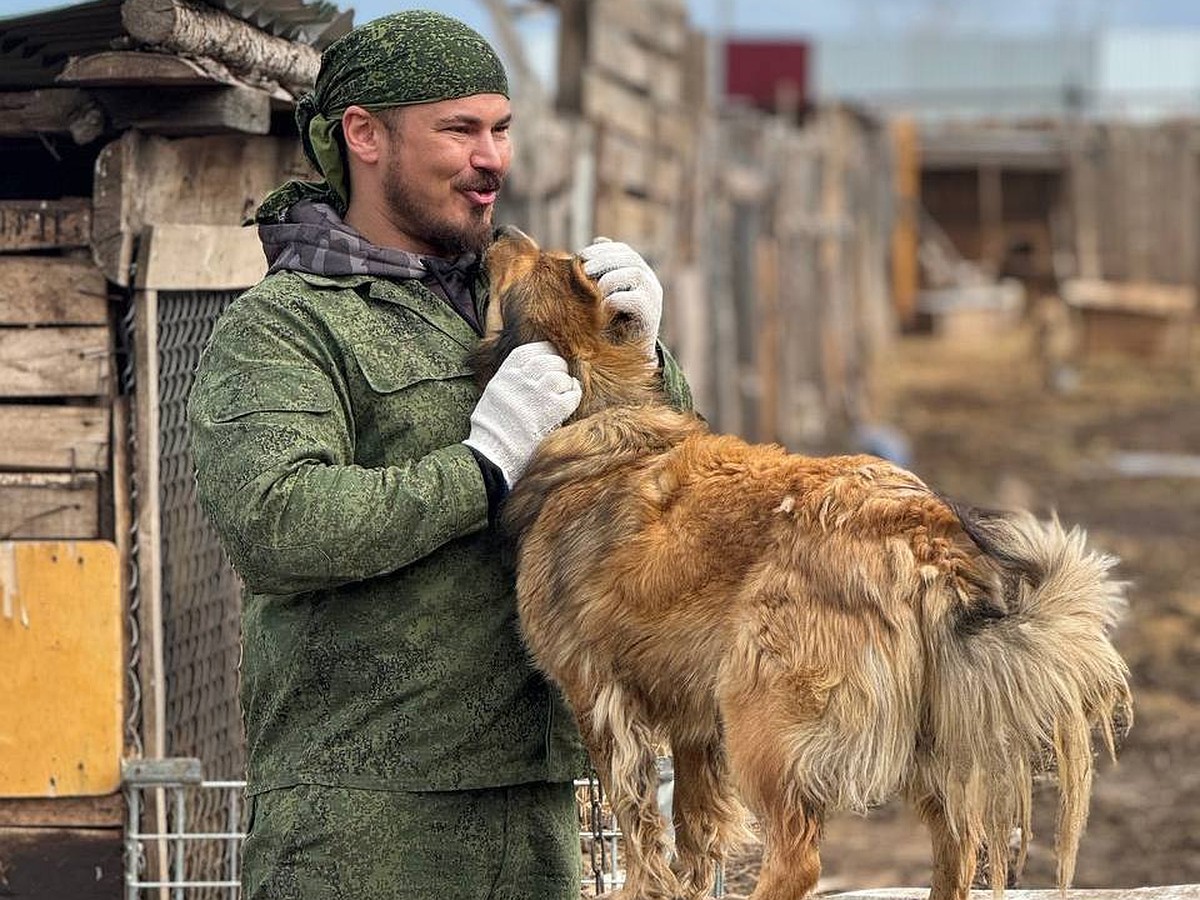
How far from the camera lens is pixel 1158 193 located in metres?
32.1

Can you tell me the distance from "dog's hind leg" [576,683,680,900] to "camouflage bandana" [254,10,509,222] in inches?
44.0

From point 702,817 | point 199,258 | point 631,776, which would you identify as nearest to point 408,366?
point 631,776

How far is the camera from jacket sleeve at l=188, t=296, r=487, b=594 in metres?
2.96

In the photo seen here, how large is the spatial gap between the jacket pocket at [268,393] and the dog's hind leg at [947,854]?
128 centimetres

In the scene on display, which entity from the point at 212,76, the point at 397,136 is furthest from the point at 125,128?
the point at 397,136

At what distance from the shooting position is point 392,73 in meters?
3.21

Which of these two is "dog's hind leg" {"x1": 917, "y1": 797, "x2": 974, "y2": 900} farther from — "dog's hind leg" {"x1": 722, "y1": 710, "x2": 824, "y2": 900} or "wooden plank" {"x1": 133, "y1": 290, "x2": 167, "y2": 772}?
"wooden plank" {"x1": 133, "y1": 290, "x2": 167, "y2": 772}

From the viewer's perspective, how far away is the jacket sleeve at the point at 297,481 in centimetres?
296

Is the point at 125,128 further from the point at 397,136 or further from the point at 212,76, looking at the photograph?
the point at 397,136

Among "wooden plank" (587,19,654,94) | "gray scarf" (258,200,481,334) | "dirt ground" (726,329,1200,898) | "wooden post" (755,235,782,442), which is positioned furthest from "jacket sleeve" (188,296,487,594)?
"wooden post" (755,235,782,442)

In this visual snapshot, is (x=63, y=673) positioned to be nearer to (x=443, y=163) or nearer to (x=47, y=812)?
(x=47, y=812)

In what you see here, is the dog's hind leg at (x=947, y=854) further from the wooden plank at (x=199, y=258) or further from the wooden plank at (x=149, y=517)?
the wooden plank at (x=199, y=258)

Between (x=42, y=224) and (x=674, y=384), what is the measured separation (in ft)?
6.59

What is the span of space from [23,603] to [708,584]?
2300 mm
